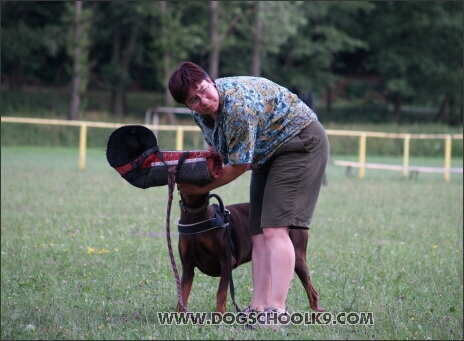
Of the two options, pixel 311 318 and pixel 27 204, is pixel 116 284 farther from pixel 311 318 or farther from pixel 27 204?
pixel 27 204

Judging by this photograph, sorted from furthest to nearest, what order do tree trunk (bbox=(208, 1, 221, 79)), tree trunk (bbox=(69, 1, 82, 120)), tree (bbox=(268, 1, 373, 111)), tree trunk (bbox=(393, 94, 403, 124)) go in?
tree trunk (bbox=(393, 94, 403, 124)), tree (bbox=(268, 1, 373, 111)), tree trunk (bbox=(208, 1, 221, 79)), tree trunk (bbox=(69, 1, 82, 120))

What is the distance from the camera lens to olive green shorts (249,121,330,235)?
203 inches

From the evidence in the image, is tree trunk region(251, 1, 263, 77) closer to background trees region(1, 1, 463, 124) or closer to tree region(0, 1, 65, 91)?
background trees region(1, 1, 463, 124)

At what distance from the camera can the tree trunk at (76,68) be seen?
38.0 m

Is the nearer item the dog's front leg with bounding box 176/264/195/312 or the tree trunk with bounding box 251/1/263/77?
the dog's front leg with bounding box 176/264/195/312

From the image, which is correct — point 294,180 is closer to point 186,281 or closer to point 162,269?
point 186,281

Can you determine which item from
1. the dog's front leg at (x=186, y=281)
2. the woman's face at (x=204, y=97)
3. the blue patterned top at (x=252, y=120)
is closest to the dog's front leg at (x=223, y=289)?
the dog's front leg at (x=186, y=281)

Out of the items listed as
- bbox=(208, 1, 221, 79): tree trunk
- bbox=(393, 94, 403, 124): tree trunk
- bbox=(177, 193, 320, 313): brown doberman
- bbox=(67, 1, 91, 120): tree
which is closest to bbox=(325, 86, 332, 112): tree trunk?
bbox=(393, 94, 403, 124): tree trunk

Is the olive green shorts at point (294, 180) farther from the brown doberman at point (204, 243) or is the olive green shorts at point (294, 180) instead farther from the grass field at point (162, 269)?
the grass field at point (162, 269)

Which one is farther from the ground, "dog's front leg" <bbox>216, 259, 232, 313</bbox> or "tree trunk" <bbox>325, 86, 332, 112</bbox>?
"dog's front leg" <bbox>216, 259, 232, 313</bbox>

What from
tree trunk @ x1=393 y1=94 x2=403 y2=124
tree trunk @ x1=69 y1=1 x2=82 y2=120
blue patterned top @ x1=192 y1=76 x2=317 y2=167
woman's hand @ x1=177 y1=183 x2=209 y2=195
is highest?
blue patterned top @ x1=192 y1=76 x2=317 y2=167

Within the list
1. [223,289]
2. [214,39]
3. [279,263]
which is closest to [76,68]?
[214,39]

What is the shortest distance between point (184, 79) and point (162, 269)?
295cm

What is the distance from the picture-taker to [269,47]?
1624 inches
